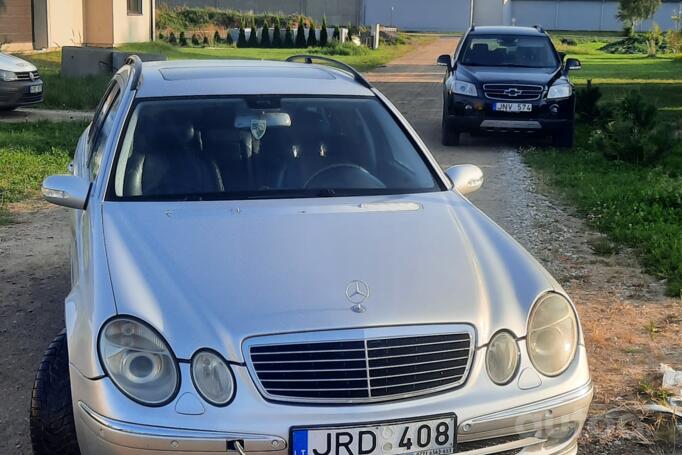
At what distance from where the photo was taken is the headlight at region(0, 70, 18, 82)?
1362cm

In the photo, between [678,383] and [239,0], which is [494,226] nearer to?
[678,383]

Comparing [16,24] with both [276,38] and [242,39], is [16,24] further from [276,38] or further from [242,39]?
[242,39]

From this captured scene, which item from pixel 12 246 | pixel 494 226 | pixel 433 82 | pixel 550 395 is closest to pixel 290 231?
pixel 494 226

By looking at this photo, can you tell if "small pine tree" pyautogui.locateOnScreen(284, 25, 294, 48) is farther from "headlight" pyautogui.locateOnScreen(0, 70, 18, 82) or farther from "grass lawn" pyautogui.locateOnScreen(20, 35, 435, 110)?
"headlight" pyautogui.locateOnScreen(0, 70, 18, 82)

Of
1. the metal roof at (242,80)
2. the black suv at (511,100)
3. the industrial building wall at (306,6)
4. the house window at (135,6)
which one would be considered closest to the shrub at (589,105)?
the black suv at (511,100)

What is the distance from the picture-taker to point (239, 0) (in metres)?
61.9

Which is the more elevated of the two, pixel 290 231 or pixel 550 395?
pixel 290 231

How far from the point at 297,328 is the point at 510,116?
9234 mm

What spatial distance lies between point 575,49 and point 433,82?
20812mm

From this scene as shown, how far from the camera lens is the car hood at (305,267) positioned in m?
2.98

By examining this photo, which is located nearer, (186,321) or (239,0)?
(186,321)

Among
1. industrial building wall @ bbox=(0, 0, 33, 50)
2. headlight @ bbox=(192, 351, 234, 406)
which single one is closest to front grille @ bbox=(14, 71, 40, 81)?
industrial building wall @ bbox=(0, 0, 33, 50)

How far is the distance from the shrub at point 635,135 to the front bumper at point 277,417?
768cm

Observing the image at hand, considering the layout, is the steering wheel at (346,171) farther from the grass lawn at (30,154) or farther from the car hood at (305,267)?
the grass lawn at (30,154)
